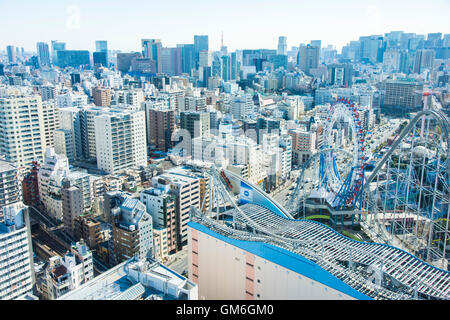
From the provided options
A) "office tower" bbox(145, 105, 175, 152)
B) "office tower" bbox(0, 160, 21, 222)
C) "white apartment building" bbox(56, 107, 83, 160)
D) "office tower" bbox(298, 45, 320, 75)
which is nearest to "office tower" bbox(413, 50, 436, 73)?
"office tower" bbox(298, 45, 320, 75)

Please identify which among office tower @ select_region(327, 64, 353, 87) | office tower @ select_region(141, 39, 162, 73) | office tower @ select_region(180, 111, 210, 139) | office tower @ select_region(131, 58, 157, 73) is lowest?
office tower @ select_region(180, 111, 210, 139)

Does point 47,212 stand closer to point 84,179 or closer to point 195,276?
point 84,179

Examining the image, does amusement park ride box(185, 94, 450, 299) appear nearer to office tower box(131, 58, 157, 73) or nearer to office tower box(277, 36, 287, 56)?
office tower box(131, 58, 157, 73)

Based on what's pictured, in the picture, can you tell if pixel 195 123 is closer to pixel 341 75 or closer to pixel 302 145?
pixel 302 145

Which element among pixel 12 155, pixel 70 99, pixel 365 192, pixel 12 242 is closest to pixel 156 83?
pixel 70 99

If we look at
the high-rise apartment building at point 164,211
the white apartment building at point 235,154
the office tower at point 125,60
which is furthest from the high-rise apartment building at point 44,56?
the high-rise apartment building at point 164,211

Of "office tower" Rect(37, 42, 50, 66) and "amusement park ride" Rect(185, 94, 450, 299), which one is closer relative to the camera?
"amusement park ride" Rect(185, 94, 450, 299)

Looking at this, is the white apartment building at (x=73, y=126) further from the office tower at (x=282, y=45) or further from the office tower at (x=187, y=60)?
the office tower at (x=282, y=45)
